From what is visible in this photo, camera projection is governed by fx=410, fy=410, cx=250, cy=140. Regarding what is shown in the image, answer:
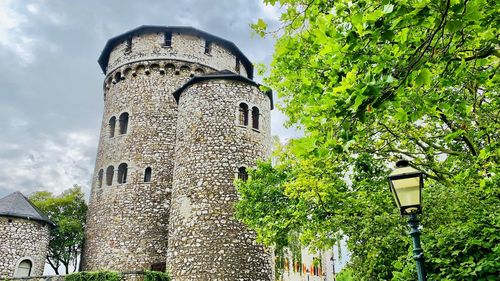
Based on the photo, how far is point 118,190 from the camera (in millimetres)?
20797

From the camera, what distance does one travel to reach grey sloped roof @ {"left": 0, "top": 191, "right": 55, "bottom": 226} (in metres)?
20.8

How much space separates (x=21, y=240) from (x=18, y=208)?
1.81m

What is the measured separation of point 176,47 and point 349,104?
20440 millimetres

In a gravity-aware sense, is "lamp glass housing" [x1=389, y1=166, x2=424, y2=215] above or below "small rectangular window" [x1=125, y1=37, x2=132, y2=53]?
below

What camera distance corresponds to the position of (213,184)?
16812mm

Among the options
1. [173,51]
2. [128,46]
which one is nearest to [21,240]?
[128,46]

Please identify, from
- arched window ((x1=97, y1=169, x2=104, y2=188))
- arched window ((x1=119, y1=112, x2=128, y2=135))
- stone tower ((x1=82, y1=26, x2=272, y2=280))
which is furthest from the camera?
arched window ((x1=119, y1=112, x2=128, y2=135))

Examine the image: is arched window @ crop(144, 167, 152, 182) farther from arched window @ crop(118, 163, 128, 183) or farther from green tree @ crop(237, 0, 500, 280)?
green tree @ crop(237, 0, 500, 280)

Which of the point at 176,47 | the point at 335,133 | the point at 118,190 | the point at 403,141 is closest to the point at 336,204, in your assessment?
the point at 403,141

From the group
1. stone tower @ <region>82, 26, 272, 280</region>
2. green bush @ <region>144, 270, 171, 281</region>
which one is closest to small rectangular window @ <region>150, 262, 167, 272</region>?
stone tower @ <region>82, 26, 272, 280</region>

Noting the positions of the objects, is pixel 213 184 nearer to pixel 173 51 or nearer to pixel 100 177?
pixel 100 177

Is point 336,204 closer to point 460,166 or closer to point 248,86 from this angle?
point 460,166

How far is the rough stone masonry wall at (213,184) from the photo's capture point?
617 inches

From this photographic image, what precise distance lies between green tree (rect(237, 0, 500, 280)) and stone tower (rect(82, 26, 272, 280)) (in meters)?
3.29
